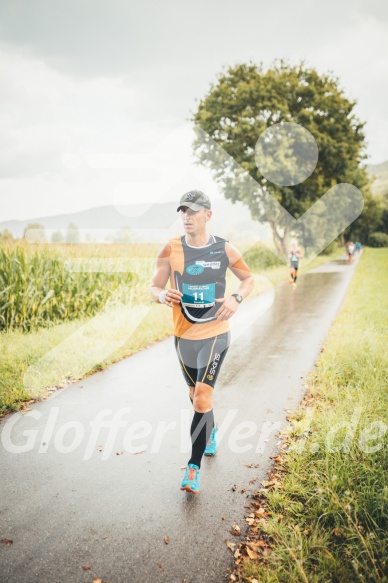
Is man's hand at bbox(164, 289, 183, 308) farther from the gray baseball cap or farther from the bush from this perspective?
the bush

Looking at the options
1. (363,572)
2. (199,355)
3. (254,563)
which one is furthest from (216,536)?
(199,355)

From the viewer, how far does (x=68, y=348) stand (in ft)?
21.5

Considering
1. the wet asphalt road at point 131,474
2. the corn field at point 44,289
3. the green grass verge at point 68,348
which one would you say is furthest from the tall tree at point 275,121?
the wet asphalt road at point 131,474

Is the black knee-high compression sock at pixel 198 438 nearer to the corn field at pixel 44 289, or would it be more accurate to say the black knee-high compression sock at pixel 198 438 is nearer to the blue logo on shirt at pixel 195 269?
the blue logo on shirt at pixel 195 269

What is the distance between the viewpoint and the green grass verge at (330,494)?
231 cm

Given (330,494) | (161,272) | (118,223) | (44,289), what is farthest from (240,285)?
(118,223)

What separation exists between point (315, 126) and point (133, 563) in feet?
93.2

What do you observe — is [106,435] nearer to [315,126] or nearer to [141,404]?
[141,404]

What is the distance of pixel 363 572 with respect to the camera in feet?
7.47

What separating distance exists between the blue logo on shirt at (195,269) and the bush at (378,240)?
86.4m

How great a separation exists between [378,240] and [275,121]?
208ft

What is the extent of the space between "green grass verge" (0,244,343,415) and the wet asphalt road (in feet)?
1.05

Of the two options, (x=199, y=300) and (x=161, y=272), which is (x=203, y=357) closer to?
(x=199, y=300)

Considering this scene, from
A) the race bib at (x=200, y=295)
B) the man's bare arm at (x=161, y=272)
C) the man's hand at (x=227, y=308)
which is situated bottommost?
the man's hand at (x=227, y=308)
